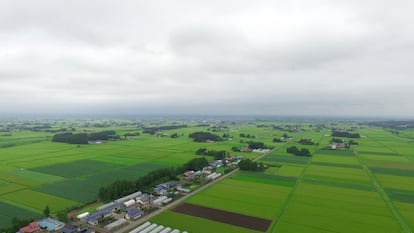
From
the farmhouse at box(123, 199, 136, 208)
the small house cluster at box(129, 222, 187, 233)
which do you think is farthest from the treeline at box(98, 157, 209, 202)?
the small house cluster at box(129, 222, 187, 233)

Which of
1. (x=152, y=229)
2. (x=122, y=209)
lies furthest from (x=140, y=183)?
(x=152, y=229)

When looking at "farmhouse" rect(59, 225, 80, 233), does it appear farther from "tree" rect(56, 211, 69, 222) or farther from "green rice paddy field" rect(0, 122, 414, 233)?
"green rice paddy field" rect(0, 122, 414, 233)

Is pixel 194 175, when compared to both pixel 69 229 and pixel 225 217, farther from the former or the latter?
pixel 69 229

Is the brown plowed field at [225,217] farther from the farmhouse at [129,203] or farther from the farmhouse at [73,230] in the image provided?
the farmhouse at [73,230]

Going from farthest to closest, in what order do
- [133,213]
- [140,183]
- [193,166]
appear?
[193,166] < [140,183] < [133,213]

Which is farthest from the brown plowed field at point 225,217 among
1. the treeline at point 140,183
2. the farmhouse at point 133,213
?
the treeline at point 140,183

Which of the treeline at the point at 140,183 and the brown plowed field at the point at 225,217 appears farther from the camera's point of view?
the treeline at the point at 140,183

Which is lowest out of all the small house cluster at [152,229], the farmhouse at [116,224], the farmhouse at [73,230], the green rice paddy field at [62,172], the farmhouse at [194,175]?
the farmhouse at [73,230]

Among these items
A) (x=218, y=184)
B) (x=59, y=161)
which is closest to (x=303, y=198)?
(x=218, y=184)
